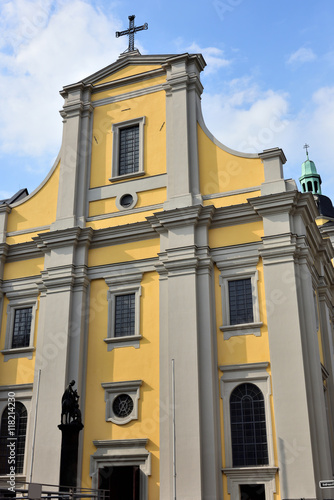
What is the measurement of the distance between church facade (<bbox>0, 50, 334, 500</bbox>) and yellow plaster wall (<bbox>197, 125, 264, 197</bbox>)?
0.17 feet

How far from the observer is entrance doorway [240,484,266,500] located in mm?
16609

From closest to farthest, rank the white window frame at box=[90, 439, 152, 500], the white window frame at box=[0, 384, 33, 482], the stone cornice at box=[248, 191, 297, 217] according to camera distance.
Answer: the white window frame at box=[90, 439, 152, 500]
the stone cornice at box=[248, 191, 297, 217]
the white window frame at box=[0, 384, 33, 482]

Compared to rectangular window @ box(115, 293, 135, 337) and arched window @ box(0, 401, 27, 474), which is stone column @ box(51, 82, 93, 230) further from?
arched window @ box(0, 401, 27, 474)

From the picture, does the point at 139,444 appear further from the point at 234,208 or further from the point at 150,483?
the point at 234,208

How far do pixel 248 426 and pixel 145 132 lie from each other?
11.8 m

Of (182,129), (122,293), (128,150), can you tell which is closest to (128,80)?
(128,150)

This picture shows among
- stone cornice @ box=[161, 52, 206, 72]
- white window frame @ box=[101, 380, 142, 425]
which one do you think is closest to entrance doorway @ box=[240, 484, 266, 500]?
white window frame @ box=[101, 380, 142, 425]

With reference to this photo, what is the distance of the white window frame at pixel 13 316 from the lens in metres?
21.1

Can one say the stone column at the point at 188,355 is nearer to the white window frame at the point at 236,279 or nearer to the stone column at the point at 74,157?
the white window frame at the point at 236,279

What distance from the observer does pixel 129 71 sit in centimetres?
2423

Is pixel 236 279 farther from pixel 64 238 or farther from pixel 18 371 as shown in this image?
pixel 18 371

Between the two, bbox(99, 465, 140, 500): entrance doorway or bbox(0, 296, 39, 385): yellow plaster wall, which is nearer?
bbox(99, 465, 140, 500): entrance doorway

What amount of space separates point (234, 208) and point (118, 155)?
5.83 m

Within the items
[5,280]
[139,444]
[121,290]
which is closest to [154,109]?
[121,290]
